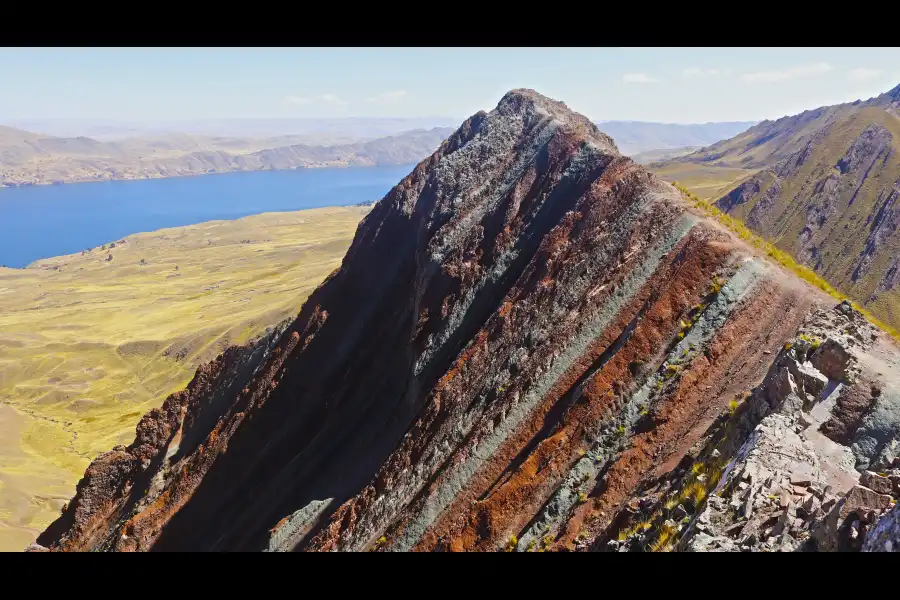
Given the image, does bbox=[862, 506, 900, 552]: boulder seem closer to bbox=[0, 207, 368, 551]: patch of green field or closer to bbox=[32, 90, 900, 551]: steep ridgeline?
bbox=[32, 90, 900, 551]: steep ridgeline

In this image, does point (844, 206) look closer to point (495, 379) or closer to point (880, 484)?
point (495, 379)

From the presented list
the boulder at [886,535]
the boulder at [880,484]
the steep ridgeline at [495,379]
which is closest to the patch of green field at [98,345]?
the steep ridgeline at [495,379]

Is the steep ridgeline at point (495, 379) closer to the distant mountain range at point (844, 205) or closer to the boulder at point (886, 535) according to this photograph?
the boulder at point (886, 535)

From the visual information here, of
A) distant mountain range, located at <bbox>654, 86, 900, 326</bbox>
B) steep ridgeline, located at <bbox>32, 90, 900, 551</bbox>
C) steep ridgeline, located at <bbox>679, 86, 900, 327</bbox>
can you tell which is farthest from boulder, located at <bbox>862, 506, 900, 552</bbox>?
steep ridgeline, located at <bbox>679, 86, 900, 327</bbox>

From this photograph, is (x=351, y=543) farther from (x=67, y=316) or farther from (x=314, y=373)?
(x=67, y=316)

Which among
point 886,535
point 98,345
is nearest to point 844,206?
point 886,535
